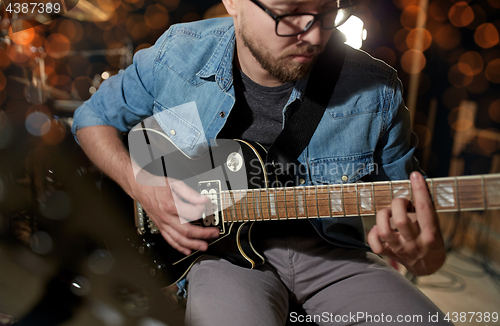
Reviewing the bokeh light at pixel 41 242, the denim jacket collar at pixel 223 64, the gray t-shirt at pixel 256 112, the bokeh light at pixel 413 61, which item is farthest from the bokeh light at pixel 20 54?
the bokeh light at pixel 413 61

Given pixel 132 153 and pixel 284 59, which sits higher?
pixel 284 59

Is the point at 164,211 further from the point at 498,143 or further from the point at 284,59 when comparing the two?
the point at 498,143

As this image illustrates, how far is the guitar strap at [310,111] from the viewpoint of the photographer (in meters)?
0.91

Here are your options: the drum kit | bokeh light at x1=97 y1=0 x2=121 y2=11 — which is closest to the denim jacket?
the drum kit

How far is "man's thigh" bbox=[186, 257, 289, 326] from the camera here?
0.70 meters

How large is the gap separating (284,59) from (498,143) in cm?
195

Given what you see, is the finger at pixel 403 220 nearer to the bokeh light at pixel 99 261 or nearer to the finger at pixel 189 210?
the finger at pixel 189 210

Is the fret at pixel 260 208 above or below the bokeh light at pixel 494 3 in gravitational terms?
below

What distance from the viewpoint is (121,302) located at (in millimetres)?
1263

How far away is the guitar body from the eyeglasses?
35cm

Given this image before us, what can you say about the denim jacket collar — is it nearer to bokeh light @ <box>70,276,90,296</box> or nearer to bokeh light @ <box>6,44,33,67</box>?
bokeh light @ <box>70,276,90,296</box>

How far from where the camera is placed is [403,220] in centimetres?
63

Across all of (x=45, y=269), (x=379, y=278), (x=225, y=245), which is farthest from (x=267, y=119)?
(x=45, y=269)

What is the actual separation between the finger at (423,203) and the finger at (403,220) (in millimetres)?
26
